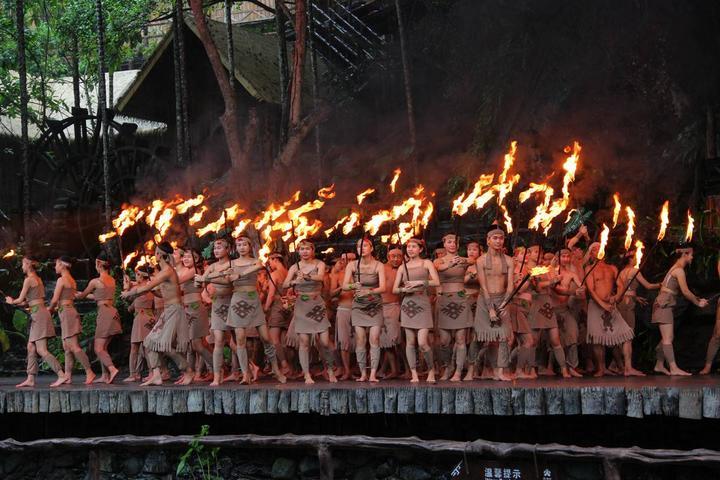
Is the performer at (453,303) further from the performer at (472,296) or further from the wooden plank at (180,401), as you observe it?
the wooden plank at (180,401)

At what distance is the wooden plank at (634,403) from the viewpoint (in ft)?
27.2

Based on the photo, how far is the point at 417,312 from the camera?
1030cm

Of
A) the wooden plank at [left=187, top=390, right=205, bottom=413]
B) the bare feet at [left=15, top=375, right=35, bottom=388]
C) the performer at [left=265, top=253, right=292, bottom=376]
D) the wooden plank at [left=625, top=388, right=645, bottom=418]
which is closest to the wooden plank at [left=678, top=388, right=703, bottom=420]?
the wooden plank at [left=625, top=388, right=645, bottom=418]

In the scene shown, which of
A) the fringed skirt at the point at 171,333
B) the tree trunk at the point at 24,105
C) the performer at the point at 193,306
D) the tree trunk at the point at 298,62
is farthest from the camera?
the tree trunk at the point at 24,105

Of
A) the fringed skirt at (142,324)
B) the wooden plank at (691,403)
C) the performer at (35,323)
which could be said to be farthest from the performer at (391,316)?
the performer at (35,323)

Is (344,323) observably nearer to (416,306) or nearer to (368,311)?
(368,311)

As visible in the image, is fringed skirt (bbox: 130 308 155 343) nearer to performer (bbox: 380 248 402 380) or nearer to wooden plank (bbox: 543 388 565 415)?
performer (bbox: 380 248 402 380)

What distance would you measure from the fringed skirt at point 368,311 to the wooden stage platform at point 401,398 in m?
0.68

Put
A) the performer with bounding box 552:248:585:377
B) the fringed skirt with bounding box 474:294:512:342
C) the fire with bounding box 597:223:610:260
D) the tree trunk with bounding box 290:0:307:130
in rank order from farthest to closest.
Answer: the tree trunk with bounding box 290:0:307:130 → the performer with bounding box 552:248:585:377 → the fringed skirt with bounding box 474:294:512:342 → the fire with bounding box 597:223:610:260

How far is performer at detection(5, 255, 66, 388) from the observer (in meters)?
11.8

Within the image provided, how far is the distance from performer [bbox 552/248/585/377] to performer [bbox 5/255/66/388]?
6040 millimetres

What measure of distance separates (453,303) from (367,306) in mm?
933

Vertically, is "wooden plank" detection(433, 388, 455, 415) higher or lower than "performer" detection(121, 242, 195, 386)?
lower

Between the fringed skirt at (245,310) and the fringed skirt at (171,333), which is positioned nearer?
the fringed skirt at (245,310)
